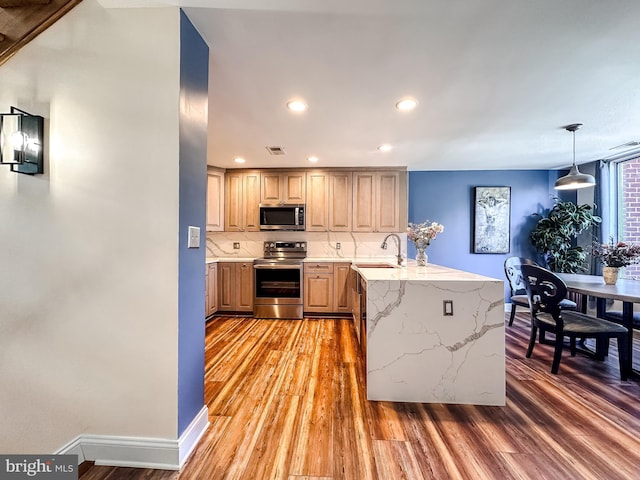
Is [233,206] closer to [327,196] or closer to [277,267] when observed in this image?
[277,267]

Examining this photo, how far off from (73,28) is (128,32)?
30 cm

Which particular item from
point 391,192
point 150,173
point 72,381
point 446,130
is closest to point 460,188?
point 391,192

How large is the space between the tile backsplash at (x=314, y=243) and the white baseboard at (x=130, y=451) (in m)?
3.48

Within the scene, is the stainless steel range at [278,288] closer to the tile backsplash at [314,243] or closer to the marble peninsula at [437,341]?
the tile backsplash at [314,243]

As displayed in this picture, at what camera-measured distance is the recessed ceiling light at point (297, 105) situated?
233 centimetres

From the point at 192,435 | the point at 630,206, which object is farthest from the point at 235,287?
the point at 630,206

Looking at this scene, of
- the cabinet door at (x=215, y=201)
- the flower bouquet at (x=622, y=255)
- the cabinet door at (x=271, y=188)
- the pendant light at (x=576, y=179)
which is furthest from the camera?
the cabinet door at (x=271, y=188)

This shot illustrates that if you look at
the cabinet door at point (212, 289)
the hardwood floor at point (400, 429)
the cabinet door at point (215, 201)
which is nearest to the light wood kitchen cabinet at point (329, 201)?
the cabinet door at point (215, 201)

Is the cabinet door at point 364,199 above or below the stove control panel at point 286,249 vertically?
above

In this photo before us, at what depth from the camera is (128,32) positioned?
1.39m

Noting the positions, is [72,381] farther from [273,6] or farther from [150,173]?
[273,6]

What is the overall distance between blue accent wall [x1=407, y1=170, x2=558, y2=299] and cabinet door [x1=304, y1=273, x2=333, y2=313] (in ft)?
5.33

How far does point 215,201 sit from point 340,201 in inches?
79.1

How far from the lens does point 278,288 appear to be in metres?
4.21
